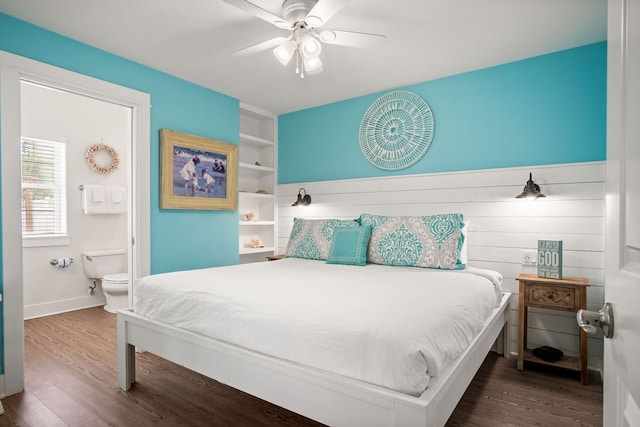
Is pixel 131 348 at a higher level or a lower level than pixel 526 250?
lower

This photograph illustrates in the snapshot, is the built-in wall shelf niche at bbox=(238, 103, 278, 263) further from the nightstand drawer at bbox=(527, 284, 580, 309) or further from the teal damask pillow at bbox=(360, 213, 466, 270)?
the nightstand drawer at bbox=(527, 284, 580, 309)

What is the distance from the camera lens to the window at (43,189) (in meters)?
4.05

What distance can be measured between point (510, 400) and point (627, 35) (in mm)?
2253

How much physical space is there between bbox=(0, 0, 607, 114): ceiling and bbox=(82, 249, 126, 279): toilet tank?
251cm

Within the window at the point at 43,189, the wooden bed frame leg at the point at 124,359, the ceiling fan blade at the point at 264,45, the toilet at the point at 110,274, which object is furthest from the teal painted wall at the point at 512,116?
the window at the point at 43,189

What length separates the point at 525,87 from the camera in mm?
2963

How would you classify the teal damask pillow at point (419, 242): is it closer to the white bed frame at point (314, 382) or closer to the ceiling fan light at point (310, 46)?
Answer: the white bed frame at point (314, 382)

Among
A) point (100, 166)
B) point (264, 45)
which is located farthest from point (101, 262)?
point (264, 45)

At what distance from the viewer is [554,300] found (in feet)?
8.36

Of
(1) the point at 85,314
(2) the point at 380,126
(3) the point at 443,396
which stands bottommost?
(1) the point at 85,314

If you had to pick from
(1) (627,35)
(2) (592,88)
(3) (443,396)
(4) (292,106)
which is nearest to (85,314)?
(4) (292,106)

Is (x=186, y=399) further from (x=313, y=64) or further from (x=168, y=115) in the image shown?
(x=168, y=115)

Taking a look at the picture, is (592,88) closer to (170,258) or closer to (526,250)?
(526,250)

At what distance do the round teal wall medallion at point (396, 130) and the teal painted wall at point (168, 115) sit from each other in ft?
4.86
